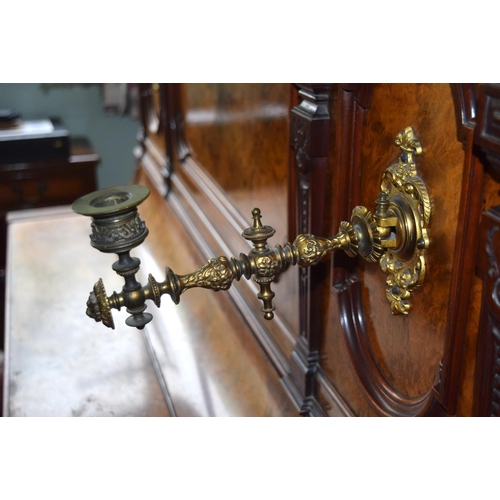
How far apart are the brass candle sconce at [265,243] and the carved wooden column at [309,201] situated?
137 millimetres

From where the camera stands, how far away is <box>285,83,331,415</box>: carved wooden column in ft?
2.35

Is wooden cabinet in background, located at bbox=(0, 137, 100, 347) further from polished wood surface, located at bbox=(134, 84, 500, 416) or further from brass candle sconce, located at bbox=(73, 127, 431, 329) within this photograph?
brass candle sconce, located at bbox=(73, 127, 431, 329)

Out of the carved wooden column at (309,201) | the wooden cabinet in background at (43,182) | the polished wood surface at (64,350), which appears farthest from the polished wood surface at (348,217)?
the wooden cabinet in background at (43,182)

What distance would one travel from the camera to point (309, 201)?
778 millimetres

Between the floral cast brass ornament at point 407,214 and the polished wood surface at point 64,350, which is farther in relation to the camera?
the polished wood surface at point 64,350

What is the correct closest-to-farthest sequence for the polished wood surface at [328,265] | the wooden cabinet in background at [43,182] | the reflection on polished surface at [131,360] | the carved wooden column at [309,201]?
the polished wood surface at [328,265] < the carved wooden column at [309,201] < the reflection on polished surface at [131,360] < the wooden cabinet in background at [43,182]

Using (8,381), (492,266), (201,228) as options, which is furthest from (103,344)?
(492,266)

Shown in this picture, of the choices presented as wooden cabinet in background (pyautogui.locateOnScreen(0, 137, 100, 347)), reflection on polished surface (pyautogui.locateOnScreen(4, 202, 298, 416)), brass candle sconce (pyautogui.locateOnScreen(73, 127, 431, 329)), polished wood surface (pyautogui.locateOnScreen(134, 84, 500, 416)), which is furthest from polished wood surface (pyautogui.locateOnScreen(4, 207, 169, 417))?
wooden cabinet in background (pyautogui.locateOnScreen(0, 137, 100, 347))

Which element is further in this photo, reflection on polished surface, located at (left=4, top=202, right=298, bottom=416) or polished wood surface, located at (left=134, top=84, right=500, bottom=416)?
reflection on polished surface, located at (left=4, top=202, right=298, bottom=416)

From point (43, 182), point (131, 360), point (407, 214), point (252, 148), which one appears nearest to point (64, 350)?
point (131, 360)

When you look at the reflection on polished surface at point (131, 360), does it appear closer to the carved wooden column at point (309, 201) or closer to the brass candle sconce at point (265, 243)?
the carved wooden column at point (309, 201)

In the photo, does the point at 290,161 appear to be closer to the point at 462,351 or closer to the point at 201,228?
the point at 462,351

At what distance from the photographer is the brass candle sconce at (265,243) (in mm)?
543

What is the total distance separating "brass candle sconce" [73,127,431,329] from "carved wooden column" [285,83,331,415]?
0.45 feet
